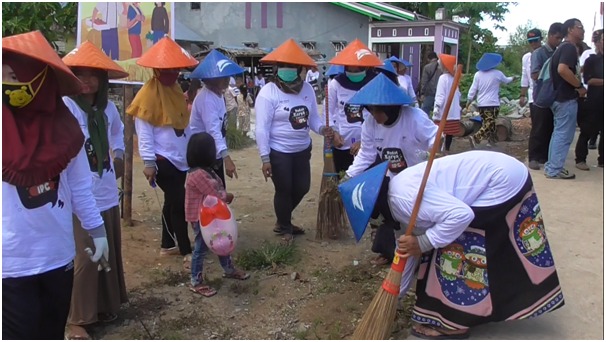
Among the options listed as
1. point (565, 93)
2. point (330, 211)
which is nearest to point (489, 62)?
point (565, 93)

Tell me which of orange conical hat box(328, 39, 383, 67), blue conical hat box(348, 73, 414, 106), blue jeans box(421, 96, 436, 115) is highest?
orange conical hat box(328, 39, 383, 67)

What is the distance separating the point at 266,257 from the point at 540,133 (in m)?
4.24

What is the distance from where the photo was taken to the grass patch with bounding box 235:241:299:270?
4.46m

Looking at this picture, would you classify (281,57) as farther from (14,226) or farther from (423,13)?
(423,13)

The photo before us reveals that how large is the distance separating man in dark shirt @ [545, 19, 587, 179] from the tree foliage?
17.3ft

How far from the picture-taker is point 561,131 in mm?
6359

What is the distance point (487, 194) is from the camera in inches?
116

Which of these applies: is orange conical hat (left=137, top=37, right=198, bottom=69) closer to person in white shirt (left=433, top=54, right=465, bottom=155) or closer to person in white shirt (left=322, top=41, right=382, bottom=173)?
person in white shirt (left=322, top=41, right=382, bottom=173)

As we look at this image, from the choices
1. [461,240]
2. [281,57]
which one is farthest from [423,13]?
[461,240]

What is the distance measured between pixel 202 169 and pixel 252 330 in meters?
1.11

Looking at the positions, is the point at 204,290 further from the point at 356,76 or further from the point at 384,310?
the point at 356,76

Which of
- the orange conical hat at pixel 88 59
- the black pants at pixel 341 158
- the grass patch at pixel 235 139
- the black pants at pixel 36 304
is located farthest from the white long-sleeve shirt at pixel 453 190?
the grass patch at pixel 235 139

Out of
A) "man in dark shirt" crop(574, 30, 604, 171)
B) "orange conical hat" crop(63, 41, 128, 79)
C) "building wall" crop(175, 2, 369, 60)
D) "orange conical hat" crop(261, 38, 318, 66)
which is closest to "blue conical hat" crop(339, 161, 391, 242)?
"orange conical hat" crop(63, 41, 128, 79)

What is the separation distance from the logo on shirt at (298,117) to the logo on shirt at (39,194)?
2710mm
